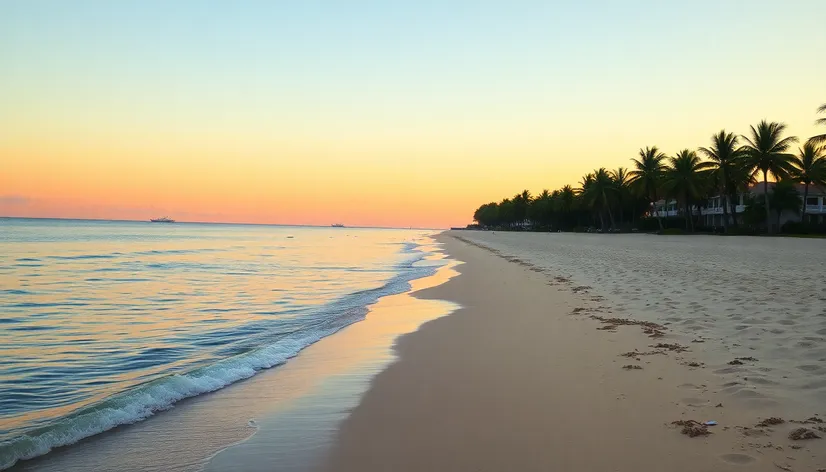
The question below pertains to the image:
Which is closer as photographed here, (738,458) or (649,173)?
(738,458)

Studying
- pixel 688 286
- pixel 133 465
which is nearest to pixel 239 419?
pixel 133 465

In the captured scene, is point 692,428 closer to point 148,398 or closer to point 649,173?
point 148,398

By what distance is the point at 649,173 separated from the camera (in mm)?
75125

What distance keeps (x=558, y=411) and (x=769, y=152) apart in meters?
63.0

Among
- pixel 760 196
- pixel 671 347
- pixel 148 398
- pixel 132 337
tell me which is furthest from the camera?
pixel 760 196

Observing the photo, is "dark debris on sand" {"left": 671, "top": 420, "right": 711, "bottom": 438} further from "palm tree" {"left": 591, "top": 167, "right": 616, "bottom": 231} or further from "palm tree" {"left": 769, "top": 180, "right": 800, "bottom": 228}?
"palm tree" {"left": 591, "top": 167, "right": 616, "bottom": 231}

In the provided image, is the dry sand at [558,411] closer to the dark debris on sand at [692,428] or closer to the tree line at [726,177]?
the dark debris on sand at [692,428]

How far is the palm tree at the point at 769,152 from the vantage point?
2212 inches

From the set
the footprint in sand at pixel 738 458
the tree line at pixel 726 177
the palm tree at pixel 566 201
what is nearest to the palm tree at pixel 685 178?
the tree line at pixel 726 177

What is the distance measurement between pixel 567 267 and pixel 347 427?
1894 cm

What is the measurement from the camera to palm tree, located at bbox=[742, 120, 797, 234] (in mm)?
56188

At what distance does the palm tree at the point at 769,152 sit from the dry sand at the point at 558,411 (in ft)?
190

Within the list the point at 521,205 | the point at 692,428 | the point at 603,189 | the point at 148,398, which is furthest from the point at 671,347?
the point at 521,205

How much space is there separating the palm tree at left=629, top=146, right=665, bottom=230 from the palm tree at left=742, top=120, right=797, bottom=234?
1628 centimetres
